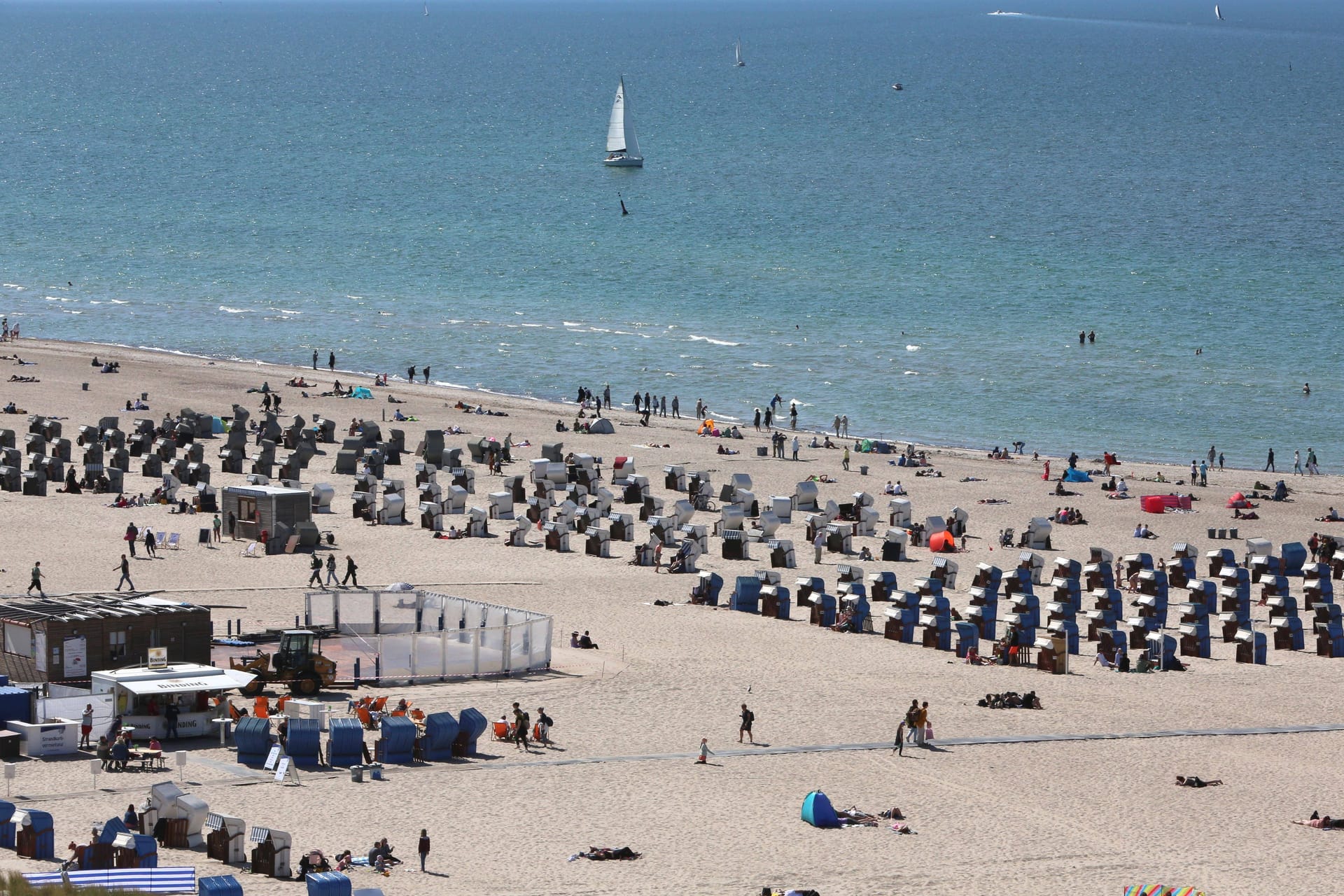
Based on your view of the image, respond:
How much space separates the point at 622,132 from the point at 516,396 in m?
88.5

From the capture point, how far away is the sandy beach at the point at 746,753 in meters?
27.4

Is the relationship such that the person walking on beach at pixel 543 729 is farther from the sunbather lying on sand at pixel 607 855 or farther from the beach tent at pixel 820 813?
the sunbather lying on sand at pixel 607 855

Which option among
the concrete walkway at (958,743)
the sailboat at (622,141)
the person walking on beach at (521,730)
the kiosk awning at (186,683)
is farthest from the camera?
the sailboat at (622,141)

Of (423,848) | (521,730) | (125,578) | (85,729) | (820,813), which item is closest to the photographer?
A: (423,848)

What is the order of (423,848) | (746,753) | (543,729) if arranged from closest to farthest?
(423,848) → (746,753) → (543,729)

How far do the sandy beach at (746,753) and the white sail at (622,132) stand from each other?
111 meters

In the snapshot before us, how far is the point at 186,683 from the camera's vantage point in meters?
31.9

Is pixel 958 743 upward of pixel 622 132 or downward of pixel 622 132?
downward

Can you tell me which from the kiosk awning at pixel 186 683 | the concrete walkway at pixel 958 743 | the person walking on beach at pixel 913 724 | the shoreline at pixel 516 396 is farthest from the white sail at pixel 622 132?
the kiosk awning at pixel 186 683

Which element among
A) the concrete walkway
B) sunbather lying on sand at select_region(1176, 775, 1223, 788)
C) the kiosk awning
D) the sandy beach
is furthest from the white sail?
sunbather lying on sand at select_region(1176, 775, 1223, 788)

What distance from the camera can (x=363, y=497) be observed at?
51906mm

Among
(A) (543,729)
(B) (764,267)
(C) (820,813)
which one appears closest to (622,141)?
(B) (764,267)

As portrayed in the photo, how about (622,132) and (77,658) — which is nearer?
(77,658)

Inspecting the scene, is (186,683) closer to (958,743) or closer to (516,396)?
(958,743)
